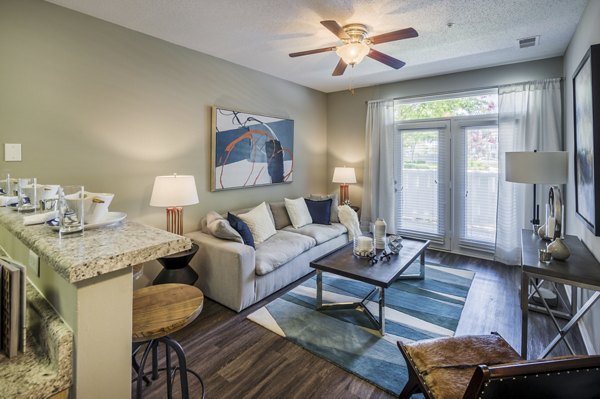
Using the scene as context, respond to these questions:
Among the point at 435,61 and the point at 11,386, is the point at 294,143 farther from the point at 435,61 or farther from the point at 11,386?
the point at 11,386

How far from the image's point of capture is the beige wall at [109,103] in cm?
236

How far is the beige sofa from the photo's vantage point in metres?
2.88

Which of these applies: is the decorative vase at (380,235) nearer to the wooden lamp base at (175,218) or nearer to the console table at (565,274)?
the console table at (565,274)

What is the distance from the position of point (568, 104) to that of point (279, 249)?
3.68 m

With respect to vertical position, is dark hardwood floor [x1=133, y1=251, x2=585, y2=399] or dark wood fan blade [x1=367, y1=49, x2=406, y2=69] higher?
dark wood fan blade [x1=367, y1=49, x2=406, y2=69]

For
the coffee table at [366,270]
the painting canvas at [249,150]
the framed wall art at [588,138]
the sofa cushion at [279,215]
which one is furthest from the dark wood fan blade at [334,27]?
the sofa cushion at [279,215]

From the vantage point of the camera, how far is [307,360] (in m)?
2.23

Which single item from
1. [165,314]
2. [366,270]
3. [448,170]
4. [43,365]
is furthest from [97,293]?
[448,170]

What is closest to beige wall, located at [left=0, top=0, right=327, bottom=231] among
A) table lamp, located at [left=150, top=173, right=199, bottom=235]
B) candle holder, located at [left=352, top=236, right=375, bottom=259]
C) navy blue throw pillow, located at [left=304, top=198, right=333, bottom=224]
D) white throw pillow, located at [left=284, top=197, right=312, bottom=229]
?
table lamp, located at [left=150, top=173, right=199, bottom=235]

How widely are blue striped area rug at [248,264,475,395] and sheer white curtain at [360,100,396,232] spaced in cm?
168

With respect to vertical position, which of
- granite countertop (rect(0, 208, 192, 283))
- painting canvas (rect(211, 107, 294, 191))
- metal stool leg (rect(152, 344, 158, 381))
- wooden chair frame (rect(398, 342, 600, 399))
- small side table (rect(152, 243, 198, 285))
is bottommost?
metal stool leg (rect(152, 344, 158, 381))

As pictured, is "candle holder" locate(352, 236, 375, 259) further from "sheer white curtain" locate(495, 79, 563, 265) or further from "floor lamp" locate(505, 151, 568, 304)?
"sheer white curtain" locate(495, 79, 563, 265)

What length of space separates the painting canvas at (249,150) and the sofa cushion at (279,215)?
0.38m

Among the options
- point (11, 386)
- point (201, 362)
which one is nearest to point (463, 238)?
point (201, 362)
